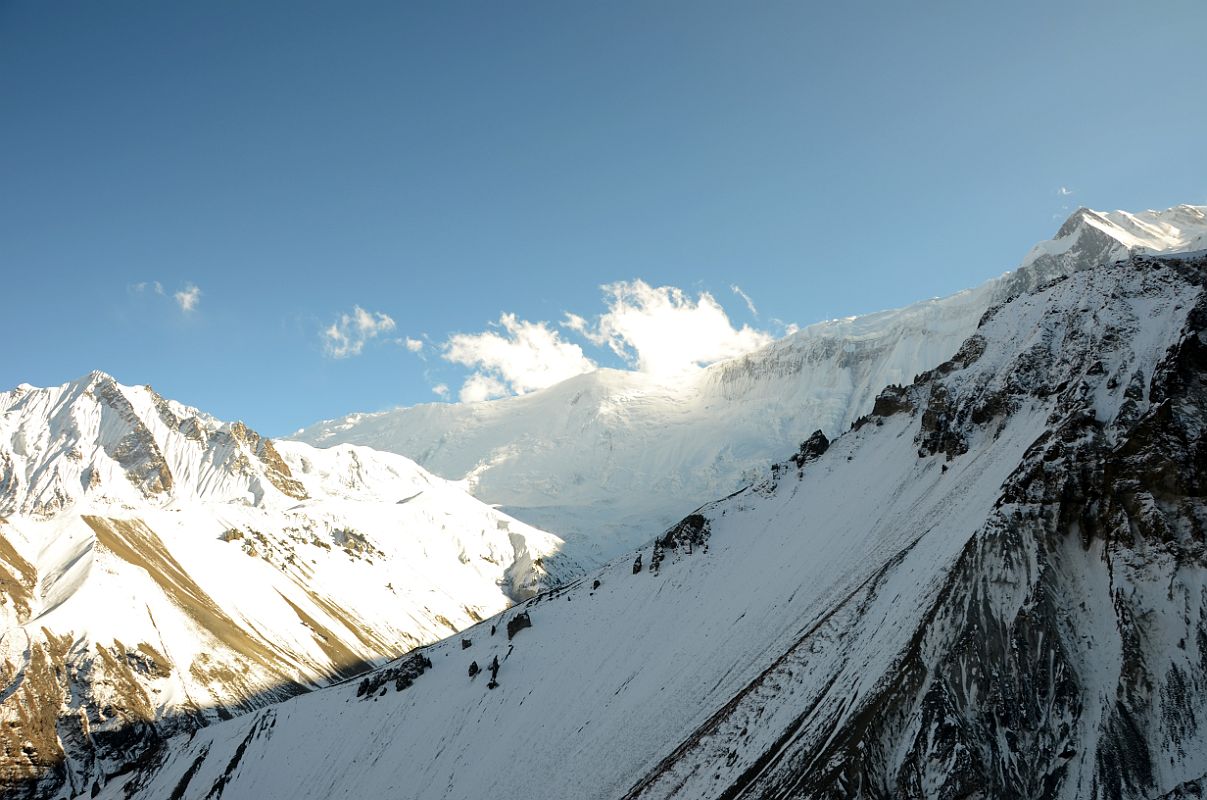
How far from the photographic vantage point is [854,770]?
38.0 metres

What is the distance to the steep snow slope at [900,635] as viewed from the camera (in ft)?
122

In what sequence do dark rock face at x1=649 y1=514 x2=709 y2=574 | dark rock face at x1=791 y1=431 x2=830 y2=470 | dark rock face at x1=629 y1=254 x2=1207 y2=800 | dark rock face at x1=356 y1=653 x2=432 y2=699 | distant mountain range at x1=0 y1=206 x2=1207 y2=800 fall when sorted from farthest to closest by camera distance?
dark rock face at x1=791 y1=431 x2=830 y2=470 → dark rock face at x1=649 y1=514 x2=709 y2=574 → dark rock face at x1=356 y1=653 x2=432 y2=699 → distant mountain range at x1=0 y1=206 x2=1207 y2=800 → dark rock face at x1=629 y1=254 x2=1207 y2=800

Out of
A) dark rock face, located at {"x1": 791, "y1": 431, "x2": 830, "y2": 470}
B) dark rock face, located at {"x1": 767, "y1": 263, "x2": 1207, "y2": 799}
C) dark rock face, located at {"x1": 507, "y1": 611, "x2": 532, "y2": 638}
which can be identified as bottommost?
dark rock face, located at {"x1": 767, "y1": 263, "x2": 1207, "y2": 799}

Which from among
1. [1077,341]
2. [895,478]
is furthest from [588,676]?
[1077,341]

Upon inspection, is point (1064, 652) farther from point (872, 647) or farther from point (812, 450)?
point (812, 450)

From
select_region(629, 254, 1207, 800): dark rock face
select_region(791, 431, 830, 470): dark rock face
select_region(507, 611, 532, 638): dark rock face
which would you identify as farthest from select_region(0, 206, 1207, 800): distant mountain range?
select_region(507, 611, 532, 638): dark rock face

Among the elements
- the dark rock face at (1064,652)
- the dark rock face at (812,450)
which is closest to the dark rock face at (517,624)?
the dark rock face at (1064,652)

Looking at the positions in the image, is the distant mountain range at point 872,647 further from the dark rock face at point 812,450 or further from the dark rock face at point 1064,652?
the dark rock face at point 812,450

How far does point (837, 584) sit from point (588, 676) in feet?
95.8

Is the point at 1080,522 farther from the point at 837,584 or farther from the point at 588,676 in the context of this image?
the point at 588,676

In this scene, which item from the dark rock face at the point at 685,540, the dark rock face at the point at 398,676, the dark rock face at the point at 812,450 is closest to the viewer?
the dark rock face at the point at 398,676

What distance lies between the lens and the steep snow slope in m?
37.3

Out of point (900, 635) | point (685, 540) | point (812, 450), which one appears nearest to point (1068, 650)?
point (900, 635)

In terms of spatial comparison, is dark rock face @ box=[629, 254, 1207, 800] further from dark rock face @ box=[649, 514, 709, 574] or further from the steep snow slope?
dark rock face @ box=[649, 514, 709, 574]
